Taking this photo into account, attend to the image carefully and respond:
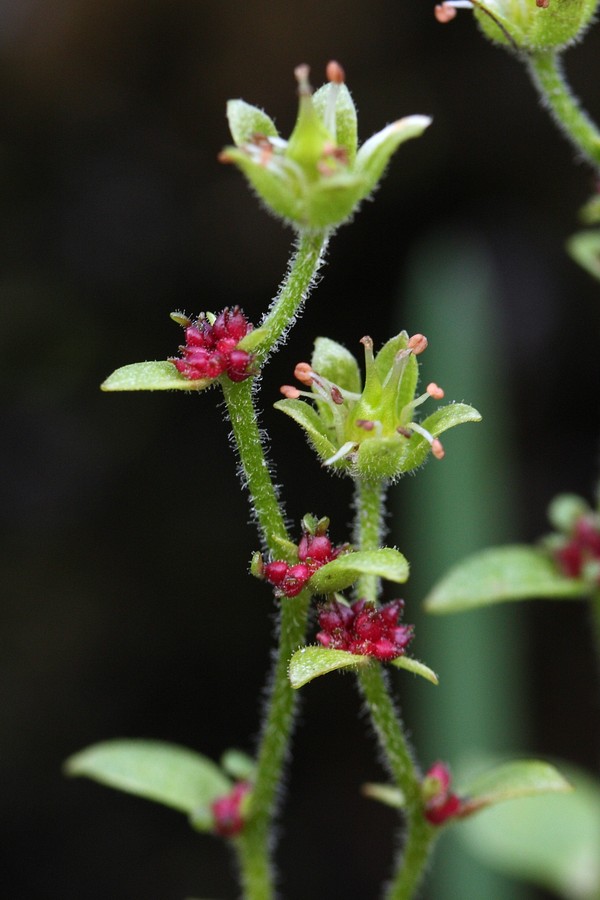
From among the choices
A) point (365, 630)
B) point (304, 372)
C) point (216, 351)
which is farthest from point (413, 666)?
point (216, 351)

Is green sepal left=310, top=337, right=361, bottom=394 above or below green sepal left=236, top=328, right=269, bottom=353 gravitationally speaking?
above

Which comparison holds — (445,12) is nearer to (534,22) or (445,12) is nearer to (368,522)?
(534,22)

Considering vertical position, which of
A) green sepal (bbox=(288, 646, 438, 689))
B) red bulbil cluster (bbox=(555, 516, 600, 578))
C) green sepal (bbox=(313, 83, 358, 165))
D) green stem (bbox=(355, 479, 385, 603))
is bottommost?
green sepal (bbox=(288, 646, 438, 689))

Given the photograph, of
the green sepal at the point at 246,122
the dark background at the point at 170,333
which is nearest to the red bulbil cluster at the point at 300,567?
the green sepal at the point at 246,122

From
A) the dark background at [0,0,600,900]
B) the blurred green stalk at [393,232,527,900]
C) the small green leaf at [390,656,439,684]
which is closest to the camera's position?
the small green leaf at [390,656,439,684]

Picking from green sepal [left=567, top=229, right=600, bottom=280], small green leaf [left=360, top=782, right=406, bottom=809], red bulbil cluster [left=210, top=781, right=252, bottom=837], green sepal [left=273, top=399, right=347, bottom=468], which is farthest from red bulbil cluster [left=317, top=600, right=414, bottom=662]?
green sepal [left=567, top=229, right=600, bottom=280]

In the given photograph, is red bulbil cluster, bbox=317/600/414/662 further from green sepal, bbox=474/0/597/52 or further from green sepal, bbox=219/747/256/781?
green sepal, bbox=474/0/597/52
